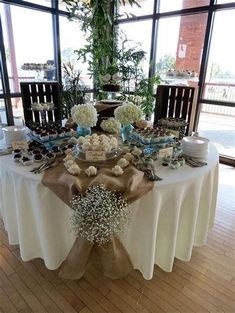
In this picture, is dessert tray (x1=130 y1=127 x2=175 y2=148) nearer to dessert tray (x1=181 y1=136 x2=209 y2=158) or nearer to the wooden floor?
dessert tray (x1=181 y1=136 x2=209 y2=158)

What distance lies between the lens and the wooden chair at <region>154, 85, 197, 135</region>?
2361 millimetres

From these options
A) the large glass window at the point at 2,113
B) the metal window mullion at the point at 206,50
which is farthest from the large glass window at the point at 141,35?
the large glass window at the point at 2,113

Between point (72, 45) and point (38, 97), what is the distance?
2.31 meters

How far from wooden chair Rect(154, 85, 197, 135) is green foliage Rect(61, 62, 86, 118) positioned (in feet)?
6.38

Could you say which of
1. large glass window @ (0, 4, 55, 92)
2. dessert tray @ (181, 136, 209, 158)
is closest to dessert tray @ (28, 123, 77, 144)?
dessert tray @ (181, 136, 209, 158)

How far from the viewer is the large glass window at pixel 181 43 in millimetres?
3404

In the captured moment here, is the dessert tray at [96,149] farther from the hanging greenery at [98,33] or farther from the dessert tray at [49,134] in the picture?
the hanging greenery at [98,33]

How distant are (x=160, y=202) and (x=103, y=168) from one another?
352mm

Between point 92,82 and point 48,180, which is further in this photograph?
Result: point 92,82

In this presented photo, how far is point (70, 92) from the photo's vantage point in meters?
3.96

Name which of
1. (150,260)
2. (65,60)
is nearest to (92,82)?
(65,60)

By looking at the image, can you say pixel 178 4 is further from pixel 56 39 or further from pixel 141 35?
pixel 56 39

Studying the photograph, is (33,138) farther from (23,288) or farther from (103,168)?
(23,288)

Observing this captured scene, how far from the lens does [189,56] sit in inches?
141
